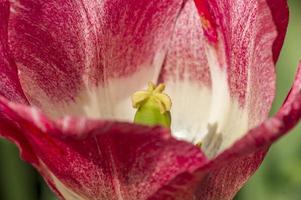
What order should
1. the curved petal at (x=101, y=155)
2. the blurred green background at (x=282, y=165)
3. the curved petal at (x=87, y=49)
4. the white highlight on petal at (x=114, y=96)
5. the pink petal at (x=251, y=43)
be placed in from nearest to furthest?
1. the curved petal at (x=101, y=155)
2. the pink petal at (x=251, y=43)
3. the curved petal at (x=87, y=49)
4. the white highlight on petal at (x=114, y=96)
5. the blurred green background at (x=282, y=165)

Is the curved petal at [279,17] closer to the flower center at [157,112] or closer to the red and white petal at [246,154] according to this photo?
the red and white petal at [246,154]

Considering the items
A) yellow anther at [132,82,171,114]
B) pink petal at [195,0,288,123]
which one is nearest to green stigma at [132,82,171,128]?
yellow anther at [132,82,171,114]

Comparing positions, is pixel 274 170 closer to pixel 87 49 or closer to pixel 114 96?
pixel 114 96

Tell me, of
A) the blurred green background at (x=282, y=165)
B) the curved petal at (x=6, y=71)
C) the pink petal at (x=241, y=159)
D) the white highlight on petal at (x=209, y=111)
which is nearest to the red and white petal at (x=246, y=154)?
the pink petal at (x=241, y=159)

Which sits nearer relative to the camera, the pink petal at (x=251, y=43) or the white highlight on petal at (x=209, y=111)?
the pink petal at (x=251, y=43)

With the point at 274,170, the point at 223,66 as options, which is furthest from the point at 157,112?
the point at 274,170

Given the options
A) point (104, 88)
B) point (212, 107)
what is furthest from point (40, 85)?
point (212, 107)
